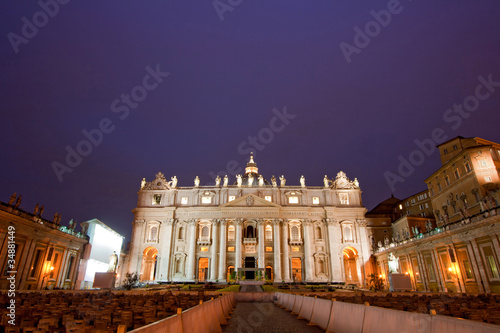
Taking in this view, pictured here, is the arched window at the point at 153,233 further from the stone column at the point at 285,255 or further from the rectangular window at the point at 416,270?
the rectangular window at the point at 416,270

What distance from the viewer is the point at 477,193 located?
38719 millimetres

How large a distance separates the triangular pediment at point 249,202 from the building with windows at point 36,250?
28.4 m

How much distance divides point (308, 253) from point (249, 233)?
13.4 m

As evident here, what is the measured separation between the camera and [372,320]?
897 centimetres

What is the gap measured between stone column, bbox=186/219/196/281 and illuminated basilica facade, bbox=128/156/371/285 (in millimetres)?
193

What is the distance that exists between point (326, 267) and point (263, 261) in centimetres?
1339

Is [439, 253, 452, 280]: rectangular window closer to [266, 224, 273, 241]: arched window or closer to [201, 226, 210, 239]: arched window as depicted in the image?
[266, 224, 273, 241]: arched window

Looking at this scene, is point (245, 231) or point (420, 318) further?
point (245, 231)

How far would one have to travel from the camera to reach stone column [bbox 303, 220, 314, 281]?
189 feet

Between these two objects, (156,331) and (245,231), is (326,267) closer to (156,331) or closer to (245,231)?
(245,231)

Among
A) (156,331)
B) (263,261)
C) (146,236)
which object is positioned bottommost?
(156,331)

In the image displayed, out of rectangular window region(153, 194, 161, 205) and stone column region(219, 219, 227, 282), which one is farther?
rectangular window region(153, 194, 161, 205)

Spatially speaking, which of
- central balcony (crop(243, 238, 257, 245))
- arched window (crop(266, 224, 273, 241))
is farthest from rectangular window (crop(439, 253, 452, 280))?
central balcony (crop(243, 238, 257, 245))

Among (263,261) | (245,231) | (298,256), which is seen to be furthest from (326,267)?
(245,231)
